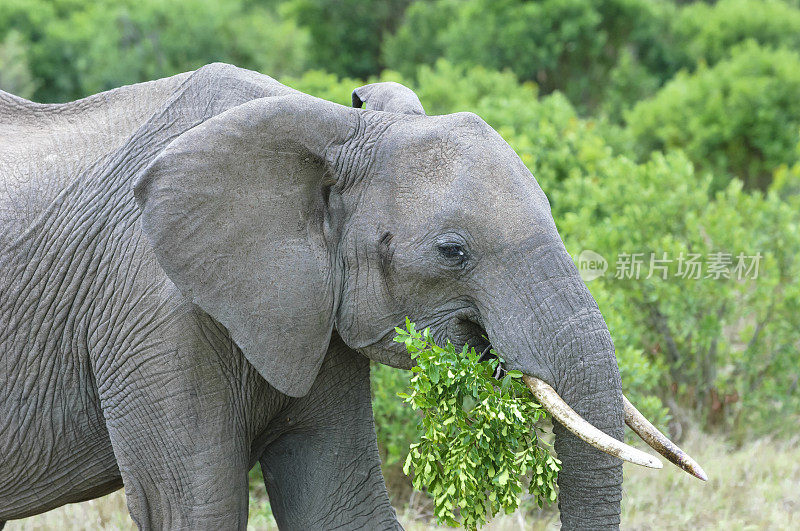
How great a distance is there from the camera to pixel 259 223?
298cm

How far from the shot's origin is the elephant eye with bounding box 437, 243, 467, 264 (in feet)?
9.53

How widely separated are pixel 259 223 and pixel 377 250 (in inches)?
13.1

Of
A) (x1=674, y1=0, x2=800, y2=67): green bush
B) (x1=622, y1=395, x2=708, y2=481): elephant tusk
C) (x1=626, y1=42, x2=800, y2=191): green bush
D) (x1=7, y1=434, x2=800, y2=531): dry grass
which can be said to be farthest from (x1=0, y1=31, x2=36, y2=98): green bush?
(x1=622, y1=395, x2=708, y2=481): elephant tusk

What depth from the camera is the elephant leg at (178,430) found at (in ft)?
9.95

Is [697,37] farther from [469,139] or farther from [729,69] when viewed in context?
[469,139]

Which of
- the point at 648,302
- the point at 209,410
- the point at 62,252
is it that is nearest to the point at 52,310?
the point at 62,252

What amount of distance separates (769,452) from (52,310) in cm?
419

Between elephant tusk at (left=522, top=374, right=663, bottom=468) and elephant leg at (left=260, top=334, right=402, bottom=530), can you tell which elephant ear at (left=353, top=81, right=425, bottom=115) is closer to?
elephant leg at (left=260, top=334, right=402, bottom=530)

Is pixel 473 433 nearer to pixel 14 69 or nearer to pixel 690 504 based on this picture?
pixel 690 504

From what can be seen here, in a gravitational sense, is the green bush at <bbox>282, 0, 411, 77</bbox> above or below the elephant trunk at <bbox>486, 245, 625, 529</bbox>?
below

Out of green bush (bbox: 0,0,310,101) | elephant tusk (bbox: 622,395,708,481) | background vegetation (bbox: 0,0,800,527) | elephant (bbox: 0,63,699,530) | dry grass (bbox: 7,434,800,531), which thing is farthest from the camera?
green bush (bbox: 0,0,310,101)

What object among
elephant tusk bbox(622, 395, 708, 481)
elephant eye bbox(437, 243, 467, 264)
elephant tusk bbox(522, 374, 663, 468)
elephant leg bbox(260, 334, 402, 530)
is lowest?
elephant leg bbox(260, 334, 402, 530)

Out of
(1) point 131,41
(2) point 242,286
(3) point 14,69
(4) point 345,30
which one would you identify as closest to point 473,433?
(2) point 242,286

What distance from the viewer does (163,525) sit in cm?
318
